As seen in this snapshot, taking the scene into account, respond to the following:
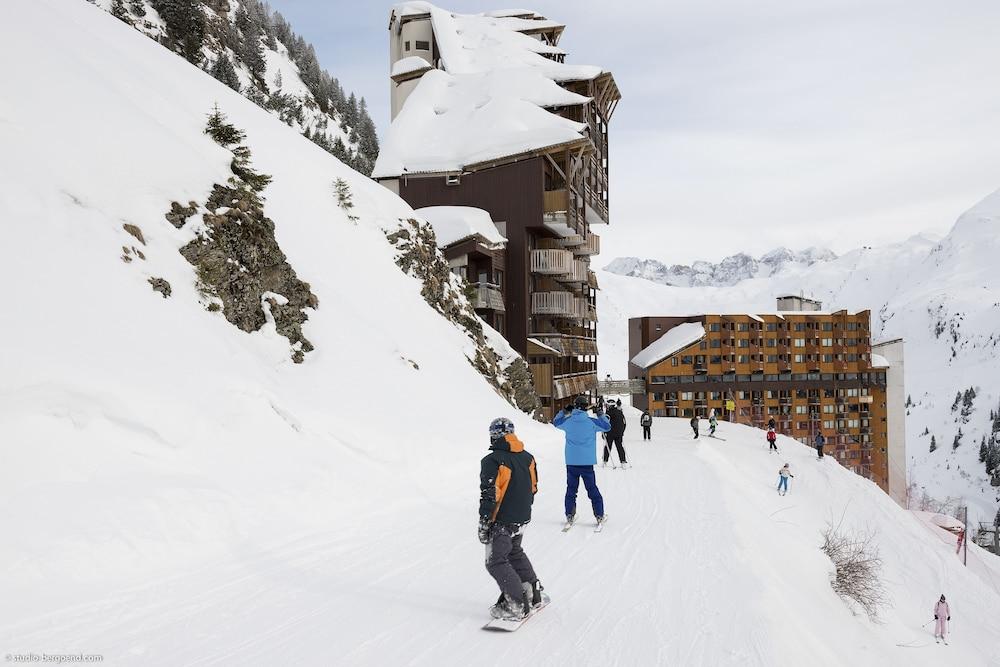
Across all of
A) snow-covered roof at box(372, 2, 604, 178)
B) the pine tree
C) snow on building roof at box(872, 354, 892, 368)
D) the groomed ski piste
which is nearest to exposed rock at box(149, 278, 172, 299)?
the groomed ski piste

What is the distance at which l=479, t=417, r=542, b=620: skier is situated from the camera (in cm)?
554

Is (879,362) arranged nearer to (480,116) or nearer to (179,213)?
(480,116)

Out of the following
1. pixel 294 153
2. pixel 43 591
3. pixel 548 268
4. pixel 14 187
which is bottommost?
pixel 43 591

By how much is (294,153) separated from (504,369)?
12846mm

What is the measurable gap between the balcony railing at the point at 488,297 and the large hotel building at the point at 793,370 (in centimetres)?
3107

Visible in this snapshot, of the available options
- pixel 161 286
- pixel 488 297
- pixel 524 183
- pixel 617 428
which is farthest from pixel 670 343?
pixel 161 286

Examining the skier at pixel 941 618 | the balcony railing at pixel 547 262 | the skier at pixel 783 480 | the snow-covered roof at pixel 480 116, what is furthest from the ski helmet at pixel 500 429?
the snow-covered roof at pixel 480 116

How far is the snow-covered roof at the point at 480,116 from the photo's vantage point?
127 feet

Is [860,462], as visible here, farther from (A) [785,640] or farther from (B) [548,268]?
(A) [785,640]

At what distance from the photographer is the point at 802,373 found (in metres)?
64.8

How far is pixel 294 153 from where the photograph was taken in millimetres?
24922

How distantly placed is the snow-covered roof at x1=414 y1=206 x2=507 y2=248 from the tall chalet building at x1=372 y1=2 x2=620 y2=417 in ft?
0.74

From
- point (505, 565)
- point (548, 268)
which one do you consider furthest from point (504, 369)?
point (505, 565)

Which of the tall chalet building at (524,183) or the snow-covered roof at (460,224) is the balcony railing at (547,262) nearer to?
the tall chalet building at (524,183)
